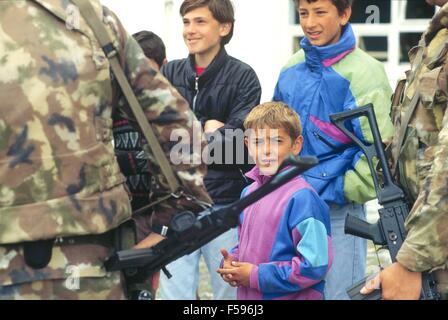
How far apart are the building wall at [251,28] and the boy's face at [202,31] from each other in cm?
399

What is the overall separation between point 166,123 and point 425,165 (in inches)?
34.4

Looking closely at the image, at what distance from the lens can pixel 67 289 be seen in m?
3.17

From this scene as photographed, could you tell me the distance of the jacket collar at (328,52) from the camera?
16.4 ft

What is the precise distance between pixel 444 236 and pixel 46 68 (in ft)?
4.21

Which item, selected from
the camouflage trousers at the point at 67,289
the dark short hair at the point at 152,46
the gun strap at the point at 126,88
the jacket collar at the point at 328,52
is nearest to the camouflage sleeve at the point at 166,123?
the gun strap at the point at 126,88

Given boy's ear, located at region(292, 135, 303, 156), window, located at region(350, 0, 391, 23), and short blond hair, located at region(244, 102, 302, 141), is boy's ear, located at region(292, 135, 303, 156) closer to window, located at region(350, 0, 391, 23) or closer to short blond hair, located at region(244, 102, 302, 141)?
short blond hair, located at region(244, 102, 302, 141)

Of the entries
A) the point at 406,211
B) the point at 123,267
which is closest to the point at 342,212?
the point at 406,211

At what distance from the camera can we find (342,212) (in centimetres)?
495

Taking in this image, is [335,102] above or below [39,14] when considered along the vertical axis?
below

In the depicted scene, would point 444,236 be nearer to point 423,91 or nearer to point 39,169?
point 423,91

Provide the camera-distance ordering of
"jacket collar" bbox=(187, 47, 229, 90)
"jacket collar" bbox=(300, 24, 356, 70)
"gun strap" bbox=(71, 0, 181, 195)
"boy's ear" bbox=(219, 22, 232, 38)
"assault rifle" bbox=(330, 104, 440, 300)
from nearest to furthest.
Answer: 1. "gun strap" bbox=(71, 0, 181, 195)
2. "assault rifle" bbox=(330, 104, 440, 300)
3. "jacket collar" bbox=(300, 24, 356, 70)
4. "jacket collar" bbox=(187, 47, 229, 90)
5. "boy's ear" bbox=(219, 22, 232, 38)

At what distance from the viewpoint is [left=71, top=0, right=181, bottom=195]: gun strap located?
10.5 feet

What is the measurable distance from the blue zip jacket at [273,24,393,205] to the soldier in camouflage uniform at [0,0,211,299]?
5.88 feet

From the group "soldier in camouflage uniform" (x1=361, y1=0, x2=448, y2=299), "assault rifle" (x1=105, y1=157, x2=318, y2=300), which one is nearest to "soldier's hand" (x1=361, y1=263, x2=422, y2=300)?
"soldier in camouflage uniform" (x1=361, y1=0, x2=448, y2=299)
